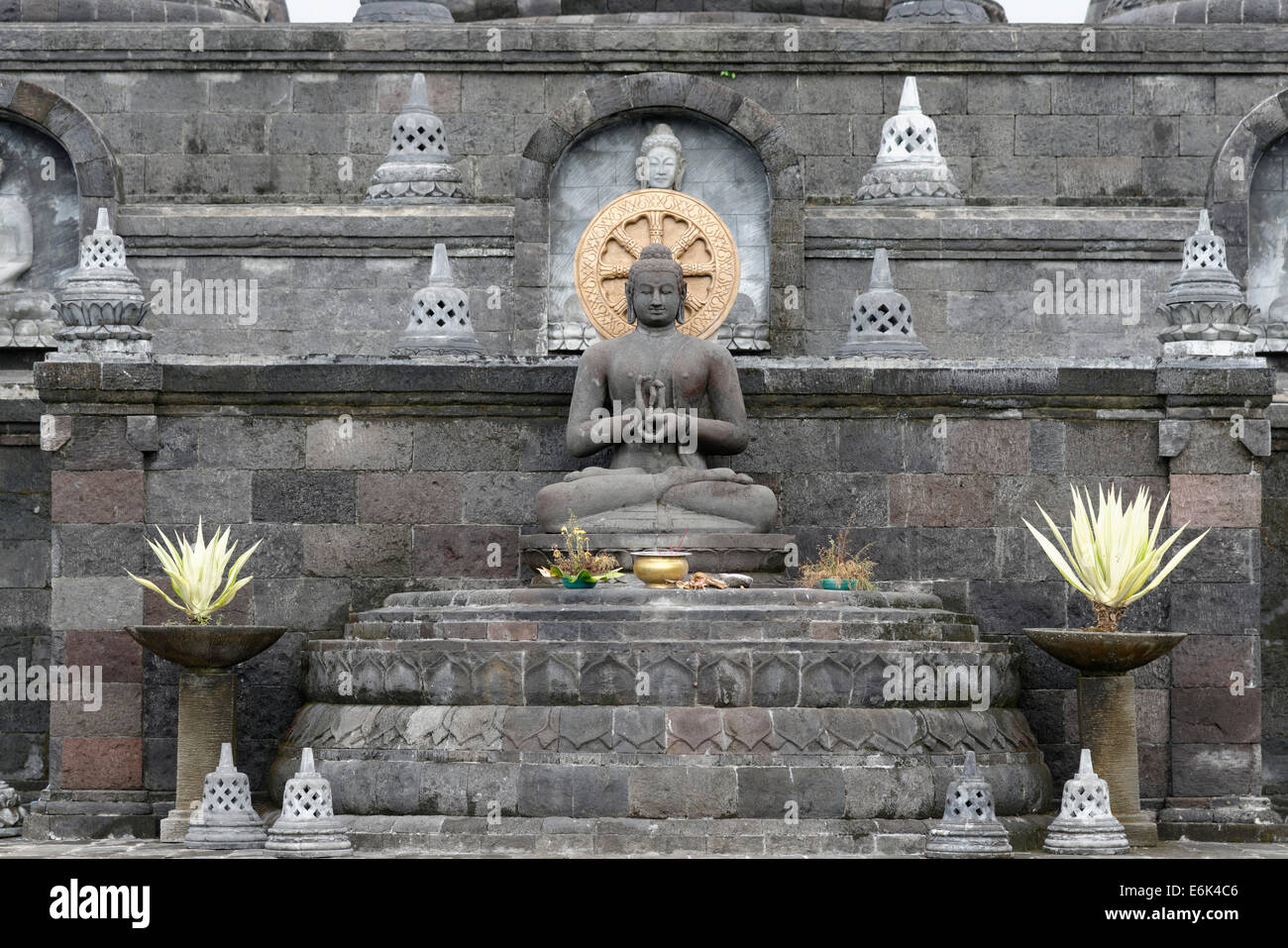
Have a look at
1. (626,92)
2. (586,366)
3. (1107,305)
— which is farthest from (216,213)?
(1107,305)

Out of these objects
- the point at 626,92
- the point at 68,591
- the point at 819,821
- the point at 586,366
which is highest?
the point at 626,92

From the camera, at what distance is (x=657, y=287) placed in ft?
71.1

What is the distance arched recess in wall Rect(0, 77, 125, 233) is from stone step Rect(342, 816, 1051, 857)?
35.6ft

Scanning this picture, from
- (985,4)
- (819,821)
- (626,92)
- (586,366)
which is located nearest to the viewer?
(819,821)

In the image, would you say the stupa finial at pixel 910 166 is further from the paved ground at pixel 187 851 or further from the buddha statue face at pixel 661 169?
the paved ground at pixel 187 851

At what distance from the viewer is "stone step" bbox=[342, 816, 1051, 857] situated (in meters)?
18.2

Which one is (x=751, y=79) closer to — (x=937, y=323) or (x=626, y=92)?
(x=626, y=92)

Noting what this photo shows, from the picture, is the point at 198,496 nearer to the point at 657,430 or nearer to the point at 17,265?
the point at 657,430

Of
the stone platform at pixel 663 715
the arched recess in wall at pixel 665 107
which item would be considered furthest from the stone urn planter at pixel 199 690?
the arched recess in wall at pixel 665 107

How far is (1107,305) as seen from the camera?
2633 centimetres

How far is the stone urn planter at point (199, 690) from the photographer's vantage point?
794 inches

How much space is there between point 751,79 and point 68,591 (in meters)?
9.78

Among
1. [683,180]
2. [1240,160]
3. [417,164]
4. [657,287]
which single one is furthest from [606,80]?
[1240,160]

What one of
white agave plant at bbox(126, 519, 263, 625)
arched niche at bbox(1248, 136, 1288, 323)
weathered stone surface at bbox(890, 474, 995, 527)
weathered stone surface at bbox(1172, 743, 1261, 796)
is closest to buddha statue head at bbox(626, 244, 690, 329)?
weathered stone surface at bbox(890, 474, 995, 527)
